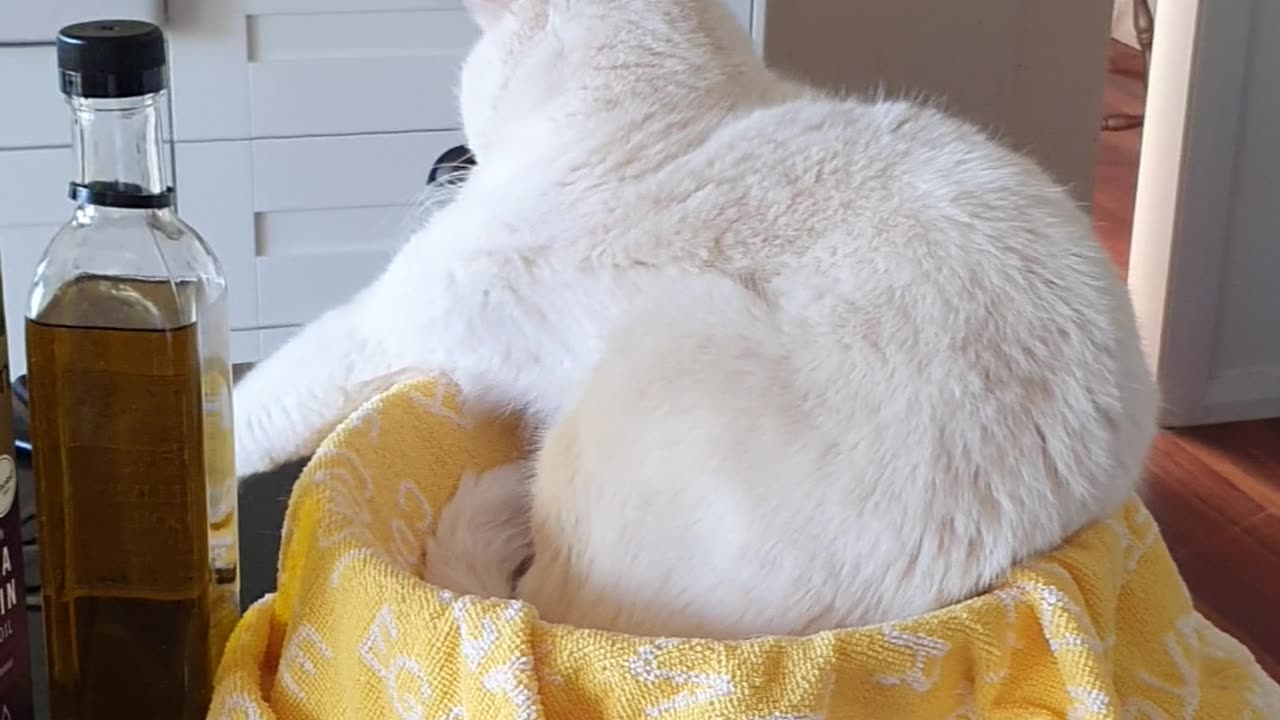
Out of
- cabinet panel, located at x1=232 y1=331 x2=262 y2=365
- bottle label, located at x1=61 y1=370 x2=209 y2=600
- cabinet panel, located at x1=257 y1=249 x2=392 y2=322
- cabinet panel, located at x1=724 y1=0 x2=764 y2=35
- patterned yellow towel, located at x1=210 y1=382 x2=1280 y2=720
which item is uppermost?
cabinet panel, located at x1=724 y1=0 x2=764 y2=35

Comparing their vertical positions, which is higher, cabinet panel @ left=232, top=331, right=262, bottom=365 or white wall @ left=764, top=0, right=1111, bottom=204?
white wall @ left=764, top=0, right=1111, bottom=204

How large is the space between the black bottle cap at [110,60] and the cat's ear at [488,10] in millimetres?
443

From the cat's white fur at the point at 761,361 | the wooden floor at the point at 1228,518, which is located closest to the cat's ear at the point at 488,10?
the cat's white fur at the point at 761,361

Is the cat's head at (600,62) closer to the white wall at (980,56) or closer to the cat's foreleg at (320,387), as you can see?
the cat's foreleg at (320,387)

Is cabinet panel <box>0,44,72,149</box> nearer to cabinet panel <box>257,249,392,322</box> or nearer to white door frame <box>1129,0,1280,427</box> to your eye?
cabinet panel <box>257,249,392,322</box>

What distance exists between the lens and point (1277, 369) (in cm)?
265

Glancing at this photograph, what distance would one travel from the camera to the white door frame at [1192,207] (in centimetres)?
243

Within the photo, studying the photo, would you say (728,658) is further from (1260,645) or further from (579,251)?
(1260,645)

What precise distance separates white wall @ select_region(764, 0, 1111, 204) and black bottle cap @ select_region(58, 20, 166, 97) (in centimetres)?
182

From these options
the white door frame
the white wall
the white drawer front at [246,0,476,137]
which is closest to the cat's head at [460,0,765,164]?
the white drawer front at [246,0,476,137]

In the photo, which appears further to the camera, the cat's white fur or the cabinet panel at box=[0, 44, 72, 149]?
the cabinet panel at box=[0, 44, 72, 149]

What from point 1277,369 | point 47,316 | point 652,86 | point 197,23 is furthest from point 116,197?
point 1277,369

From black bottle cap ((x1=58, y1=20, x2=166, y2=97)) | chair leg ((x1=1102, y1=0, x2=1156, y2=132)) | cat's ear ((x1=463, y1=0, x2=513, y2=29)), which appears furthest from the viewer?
chair leg ((x1=1102, y1=0, x2=1156, y2=132))

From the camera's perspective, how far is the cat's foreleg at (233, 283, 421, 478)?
2.58 feet
